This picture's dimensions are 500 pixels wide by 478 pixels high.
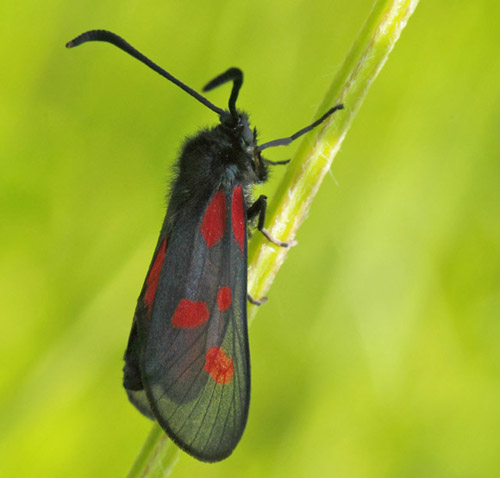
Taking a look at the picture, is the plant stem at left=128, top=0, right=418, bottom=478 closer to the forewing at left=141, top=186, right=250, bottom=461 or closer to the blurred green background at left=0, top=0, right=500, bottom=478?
the forewing at left=141, top=186, right=250, bottom=461

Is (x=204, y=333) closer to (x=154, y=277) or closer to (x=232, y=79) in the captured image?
(x=154, y=277)

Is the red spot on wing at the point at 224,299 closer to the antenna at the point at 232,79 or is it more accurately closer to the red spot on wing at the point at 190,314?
the red spot on wing at the point at 190,314

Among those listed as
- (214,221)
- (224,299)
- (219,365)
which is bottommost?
(219,365)

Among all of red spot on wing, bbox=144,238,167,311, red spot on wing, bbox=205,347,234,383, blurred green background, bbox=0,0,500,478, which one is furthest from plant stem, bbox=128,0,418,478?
blurred green background, bbox=0,0,500,478

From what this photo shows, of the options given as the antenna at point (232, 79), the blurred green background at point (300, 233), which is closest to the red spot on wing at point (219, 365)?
the antenna at point (232, 79)

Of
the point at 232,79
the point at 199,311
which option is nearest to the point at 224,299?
the point at 199,311

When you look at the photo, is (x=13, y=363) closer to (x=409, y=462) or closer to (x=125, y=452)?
(x=125, y=452)
